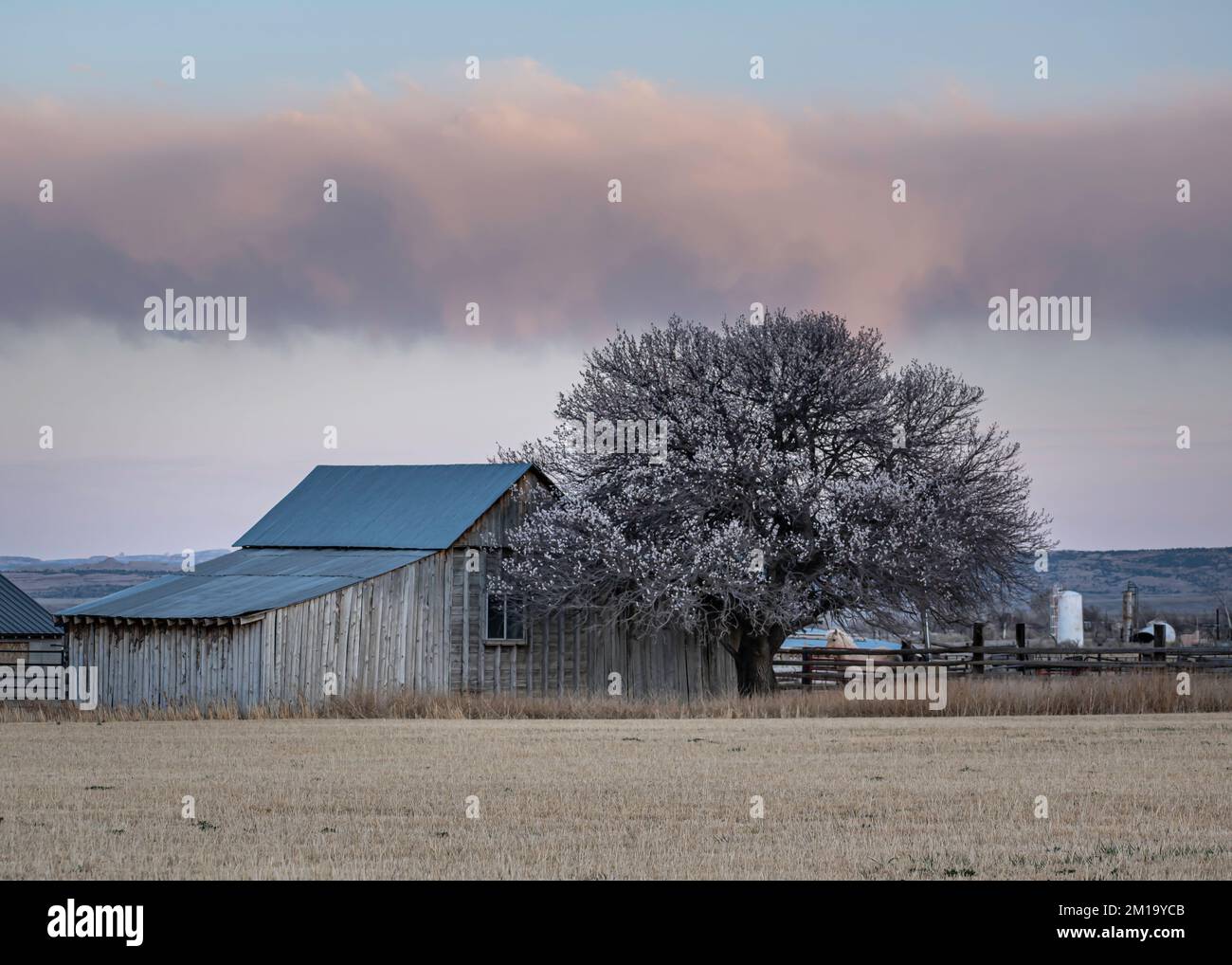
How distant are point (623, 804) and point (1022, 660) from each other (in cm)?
3281

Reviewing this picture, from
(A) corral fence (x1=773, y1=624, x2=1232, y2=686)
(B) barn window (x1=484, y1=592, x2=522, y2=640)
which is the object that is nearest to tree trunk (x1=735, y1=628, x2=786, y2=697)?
(A) corral fence (x1=773, y1=624, x2=1232, y2=686)

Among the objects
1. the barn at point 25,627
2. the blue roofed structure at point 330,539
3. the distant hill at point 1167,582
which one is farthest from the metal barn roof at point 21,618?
the distant hill at point 1167,582

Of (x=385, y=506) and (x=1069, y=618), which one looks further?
(x=1069, y=618)

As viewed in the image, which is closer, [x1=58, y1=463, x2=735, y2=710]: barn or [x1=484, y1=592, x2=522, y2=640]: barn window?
[x1=58, y1=463, x2=735, y2=710]: barn

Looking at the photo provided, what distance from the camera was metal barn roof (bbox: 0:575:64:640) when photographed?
6098 cm

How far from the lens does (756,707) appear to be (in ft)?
113

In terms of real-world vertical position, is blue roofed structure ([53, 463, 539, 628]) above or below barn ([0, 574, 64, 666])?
above

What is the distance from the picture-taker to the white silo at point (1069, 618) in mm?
59219

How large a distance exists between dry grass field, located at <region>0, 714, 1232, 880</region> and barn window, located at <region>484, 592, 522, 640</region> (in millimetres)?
15329

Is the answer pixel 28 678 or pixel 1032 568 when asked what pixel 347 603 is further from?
pixel 1032 568

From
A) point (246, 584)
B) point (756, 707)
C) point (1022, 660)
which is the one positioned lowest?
point (756, 707)

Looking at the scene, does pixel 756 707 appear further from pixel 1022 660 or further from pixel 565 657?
pixel 1022 660

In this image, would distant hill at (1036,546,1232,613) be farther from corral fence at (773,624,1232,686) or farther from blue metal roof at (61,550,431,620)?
blue metal roof at (61,550,431,620)

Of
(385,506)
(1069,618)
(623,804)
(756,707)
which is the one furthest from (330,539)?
(623,804)
